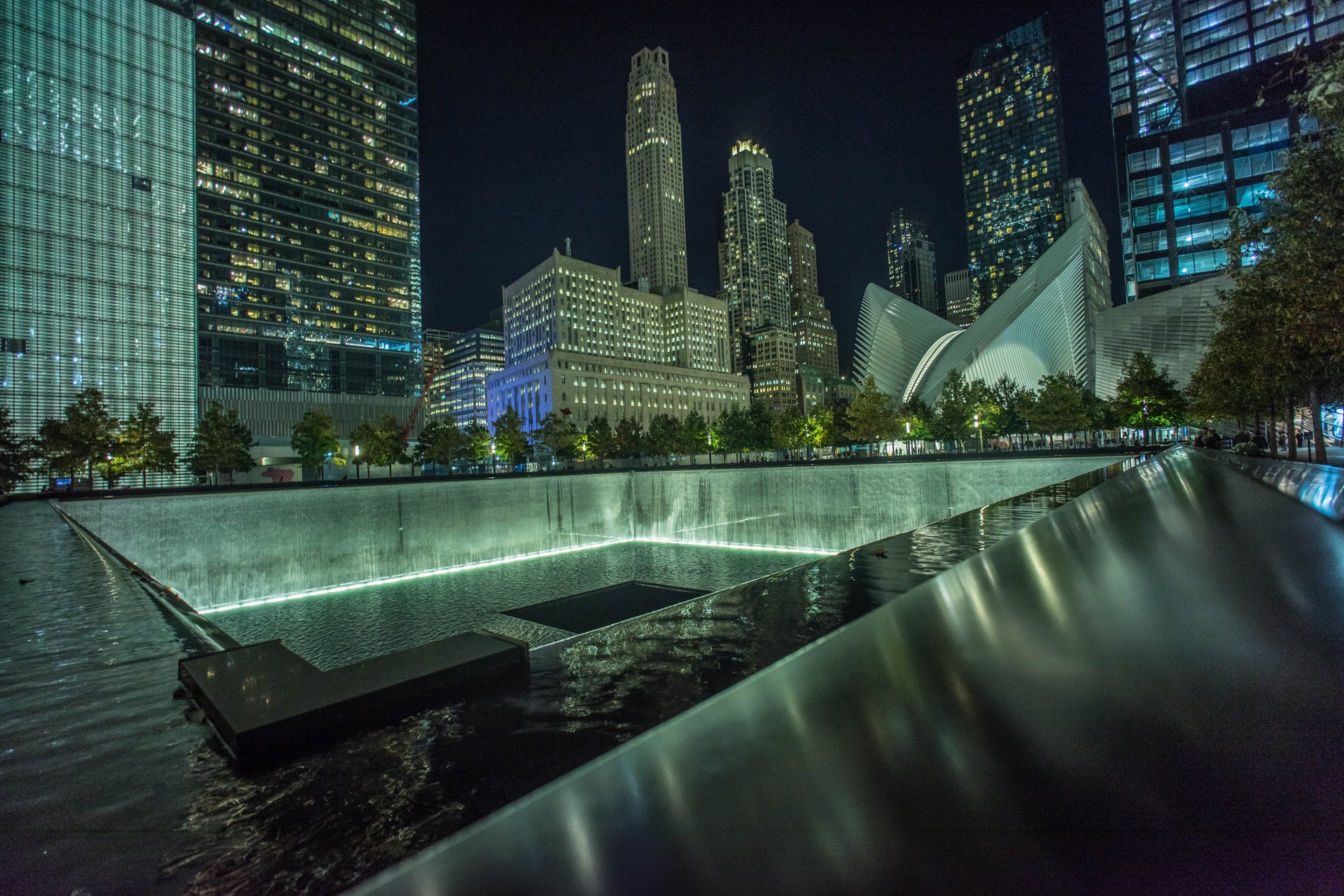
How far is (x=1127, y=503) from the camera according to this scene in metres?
7.62

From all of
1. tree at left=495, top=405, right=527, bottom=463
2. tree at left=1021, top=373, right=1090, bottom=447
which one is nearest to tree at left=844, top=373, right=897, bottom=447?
tree at left=1021, top=373, right=1090, bottom=447

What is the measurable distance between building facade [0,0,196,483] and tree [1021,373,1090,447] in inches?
2508

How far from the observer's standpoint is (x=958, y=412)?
44562 millimetres

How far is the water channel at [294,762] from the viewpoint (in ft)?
4.40

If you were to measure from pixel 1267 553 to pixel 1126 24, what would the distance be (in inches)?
3931

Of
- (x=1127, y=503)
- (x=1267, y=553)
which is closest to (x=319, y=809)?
(x=1267, y=553)

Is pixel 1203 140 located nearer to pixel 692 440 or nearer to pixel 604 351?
pixel 692 440

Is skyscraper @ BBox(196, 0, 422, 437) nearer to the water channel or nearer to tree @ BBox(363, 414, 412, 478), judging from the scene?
tree @ BBox(363, 414, 412, 478)

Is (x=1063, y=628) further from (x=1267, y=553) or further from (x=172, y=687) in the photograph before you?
(x=172, y=687)

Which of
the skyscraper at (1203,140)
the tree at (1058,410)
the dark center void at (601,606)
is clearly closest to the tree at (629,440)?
the tree at (1058,410)

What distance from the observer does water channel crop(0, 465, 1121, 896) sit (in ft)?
4.40

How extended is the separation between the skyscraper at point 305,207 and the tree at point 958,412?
64981 mm

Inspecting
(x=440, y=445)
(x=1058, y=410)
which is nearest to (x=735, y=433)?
(x=440, y=445)

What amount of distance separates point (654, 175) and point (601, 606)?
143597 millimetres
